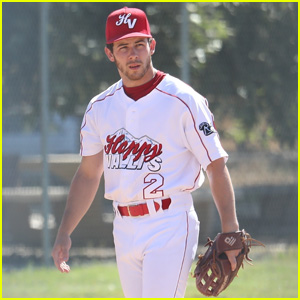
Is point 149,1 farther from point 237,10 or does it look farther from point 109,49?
point 109,49

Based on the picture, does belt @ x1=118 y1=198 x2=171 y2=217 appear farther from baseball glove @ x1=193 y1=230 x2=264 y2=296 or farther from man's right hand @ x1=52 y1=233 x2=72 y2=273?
man's right hand @ x1=52 y1=233 x2=72 y2=273

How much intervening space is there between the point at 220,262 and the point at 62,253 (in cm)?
87

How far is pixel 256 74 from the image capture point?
9.62 m

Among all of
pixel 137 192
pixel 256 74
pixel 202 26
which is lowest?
pixel 137 192

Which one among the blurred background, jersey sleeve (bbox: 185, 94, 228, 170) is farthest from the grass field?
jersey sleeve (bbox: 185, 94, 228, 170)

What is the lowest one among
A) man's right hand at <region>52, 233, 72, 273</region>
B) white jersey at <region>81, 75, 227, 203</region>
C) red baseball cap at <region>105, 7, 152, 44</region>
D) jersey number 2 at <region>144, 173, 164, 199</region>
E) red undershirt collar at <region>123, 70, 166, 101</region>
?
man's right hand at <region>52, 233, 72, 273</region>

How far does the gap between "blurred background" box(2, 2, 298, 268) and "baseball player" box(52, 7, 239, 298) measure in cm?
502

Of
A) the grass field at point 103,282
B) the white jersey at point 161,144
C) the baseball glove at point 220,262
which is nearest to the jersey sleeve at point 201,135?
the white jersey at point 161,144

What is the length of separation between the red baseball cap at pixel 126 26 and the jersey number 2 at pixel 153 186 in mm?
715

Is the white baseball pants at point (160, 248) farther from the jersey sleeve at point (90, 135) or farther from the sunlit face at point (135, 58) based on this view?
the sunlit face at point (135, 58)

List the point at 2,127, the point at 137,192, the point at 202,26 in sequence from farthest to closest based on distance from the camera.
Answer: the point at 202,26, the point at 2,127, the point at 137,192

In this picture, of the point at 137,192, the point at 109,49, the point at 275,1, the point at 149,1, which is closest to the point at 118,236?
the point at 137,192

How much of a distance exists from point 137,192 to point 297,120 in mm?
6381

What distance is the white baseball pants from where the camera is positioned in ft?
12.1
